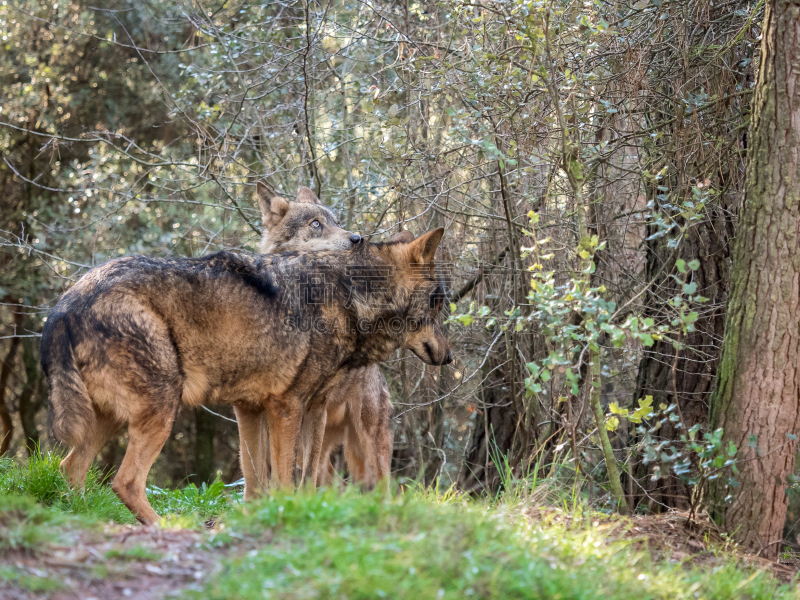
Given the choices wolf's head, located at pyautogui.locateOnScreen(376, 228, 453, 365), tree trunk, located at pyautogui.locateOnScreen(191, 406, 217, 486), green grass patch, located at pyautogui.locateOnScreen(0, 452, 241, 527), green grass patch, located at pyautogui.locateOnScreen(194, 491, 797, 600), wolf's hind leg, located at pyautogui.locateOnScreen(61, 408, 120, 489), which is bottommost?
tree trunk, located at pyautogui.locateOnScreen(191, 406, 217, 486)

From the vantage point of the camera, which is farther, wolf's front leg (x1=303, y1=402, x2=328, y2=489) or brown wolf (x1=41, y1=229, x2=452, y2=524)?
wolf's front leg (x1=303, y1=402, x2=328, y2=489)

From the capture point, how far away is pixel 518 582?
120 inches

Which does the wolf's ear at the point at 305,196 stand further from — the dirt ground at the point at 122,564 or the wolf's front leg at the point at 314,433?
the dirt ground at the point at 122,564

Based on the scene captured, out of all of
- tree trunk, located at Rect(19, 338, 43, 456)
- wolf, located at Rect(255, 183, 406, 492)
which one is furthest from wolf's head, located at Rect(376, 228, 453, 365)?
tree trunk, located at Rect(19, 338, 43, 456)

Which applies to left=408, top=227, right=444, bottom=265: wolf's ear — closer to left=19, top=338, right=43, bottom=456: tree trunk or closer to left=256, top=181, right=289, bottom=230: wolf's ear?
left=256, top=181, right=289, bottom=230: wolf's ear

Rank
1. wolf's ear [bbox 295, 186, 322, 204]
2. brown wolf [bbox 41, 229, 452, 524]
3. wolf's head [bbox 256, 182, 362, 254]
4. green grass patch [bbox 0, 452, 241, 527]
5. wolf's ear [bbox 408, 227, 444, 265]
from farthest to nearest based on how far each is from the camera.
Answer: wolf's ear [bbox 295, 186, 322, 204], wolf's head [bbox 256, 182, 362, 254], wolf's ear [bbox 408, 227, 444, 265], green grass patch [bbox 0, 452, 241, 527], brown wolf [bbox 41, 229, 452, 524]

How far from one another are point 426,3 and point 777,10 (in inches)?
189

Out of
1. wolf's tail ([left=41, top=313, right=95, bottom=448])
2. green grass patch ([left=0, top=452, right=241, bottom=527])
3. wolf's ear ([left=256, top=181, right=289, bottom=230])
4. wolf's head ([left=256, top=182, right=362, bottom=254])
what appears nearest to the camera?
wolf's tail ([left=41, top=313, right=95, bottom=448])

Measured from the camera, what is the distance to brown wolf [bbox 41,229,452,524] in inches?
190

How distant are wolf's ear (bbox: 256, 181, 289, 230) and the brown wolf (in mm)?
2162

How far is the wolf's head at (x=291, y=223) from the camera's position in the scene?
7.87m

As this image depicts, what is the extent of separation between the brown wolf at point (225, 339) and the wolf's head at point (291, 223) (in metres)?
1.75

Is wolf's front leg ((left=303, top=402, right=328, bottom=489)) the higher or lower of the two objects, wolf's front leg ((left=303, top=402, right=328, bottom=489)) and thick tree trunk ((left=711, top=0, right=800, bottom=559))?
the lower

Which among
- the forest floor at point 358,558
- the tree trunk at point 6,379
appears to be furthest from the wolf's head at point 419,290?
the tree trunk at point 6,379
